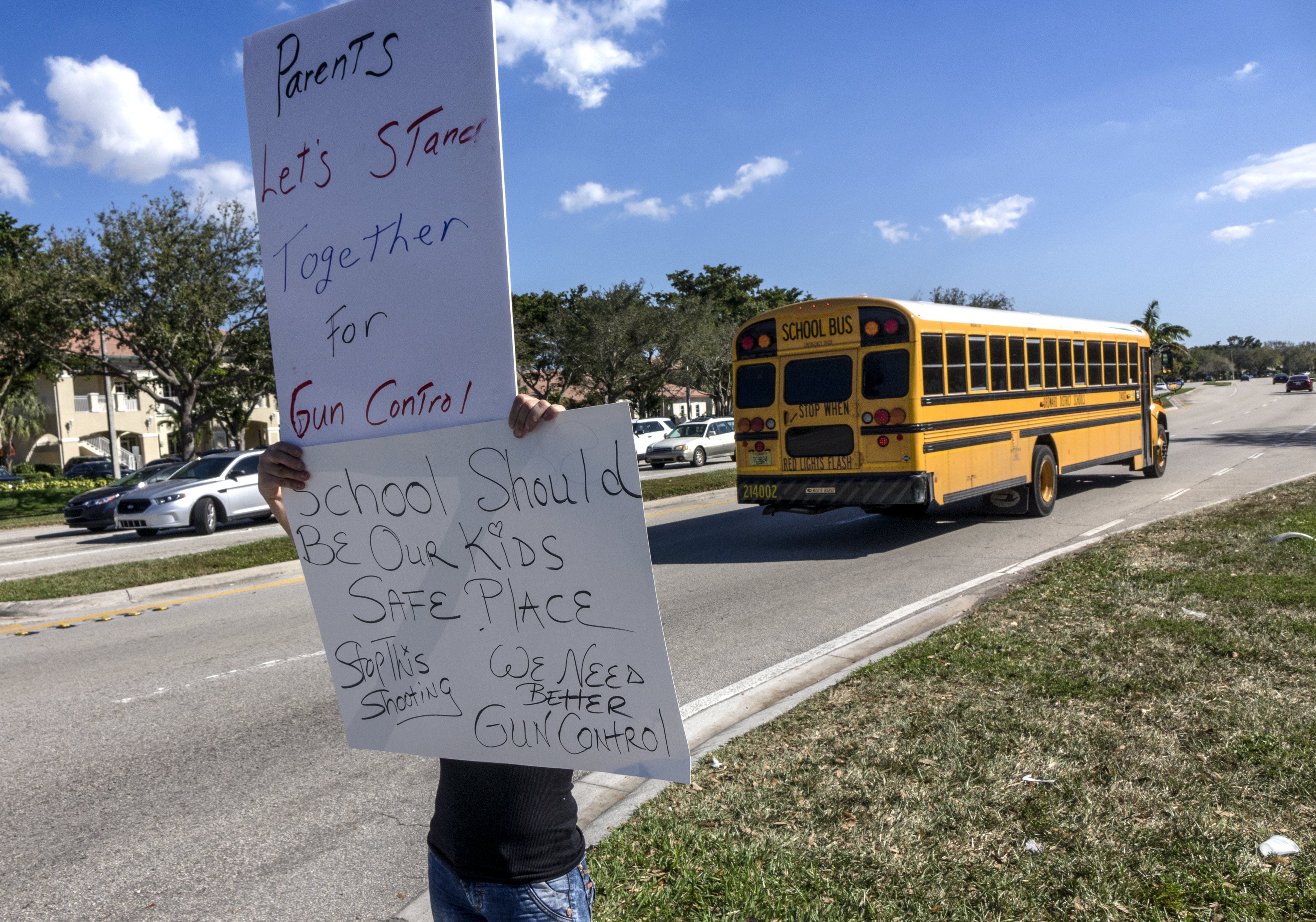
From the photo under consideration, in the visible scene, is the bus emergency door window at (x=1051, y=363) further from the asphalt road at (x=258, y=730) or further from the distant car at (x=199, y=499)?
the distant car at (x=199, y=499)

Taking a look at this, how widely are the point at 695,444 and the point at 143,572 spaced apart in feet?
67.3

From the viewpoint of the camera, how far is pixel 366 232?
2.08 metres

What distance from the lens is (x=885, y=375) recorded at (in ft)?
35.4

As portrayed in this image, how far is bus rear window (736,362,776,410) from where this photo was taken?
11.7 meters

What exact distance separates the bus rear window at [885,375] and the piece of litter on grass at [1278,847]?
25.2 feet

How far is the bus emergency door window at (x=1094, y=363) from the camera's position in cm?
1484

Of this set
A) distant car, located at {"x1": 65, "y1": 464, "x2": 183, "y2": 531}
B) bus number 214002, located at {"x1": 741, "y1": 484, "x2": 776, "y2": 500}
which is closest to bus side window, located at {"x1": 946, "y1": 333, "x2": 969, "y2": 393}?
bus number 214002, located at {"x1": 741, "y1": 484, "x2": 776, "y2": 500}

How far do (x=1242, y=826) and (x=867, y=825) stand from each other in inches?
51.4

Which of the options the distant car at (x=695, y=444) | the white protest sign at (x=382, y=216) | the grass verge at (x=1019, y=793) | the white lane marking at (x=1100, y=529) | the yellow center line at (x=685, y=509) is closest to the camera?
the white protest sign at (x=382, y=216)

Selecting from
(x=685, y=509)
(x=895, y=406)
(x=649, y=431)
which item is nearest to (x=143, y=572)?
(x=685, y=509)

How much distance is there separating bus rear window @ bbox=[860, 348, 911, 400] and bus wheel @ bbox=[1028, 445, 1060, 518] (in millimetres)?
3305

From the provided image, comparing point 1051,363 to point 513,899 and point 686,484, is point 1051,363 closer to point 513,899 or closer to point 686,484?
point 686,484

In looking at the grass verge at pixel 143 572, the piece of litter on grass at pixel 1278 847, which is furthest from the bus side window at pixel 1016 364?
the piece of litter on grass at pixel 1278 847

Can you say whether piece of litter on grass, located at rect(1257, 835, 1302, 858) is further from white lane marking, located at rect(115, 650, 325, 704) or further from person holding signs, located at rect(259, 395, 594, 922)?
white lane marking, located at rect(115, 650, 325, 704)
